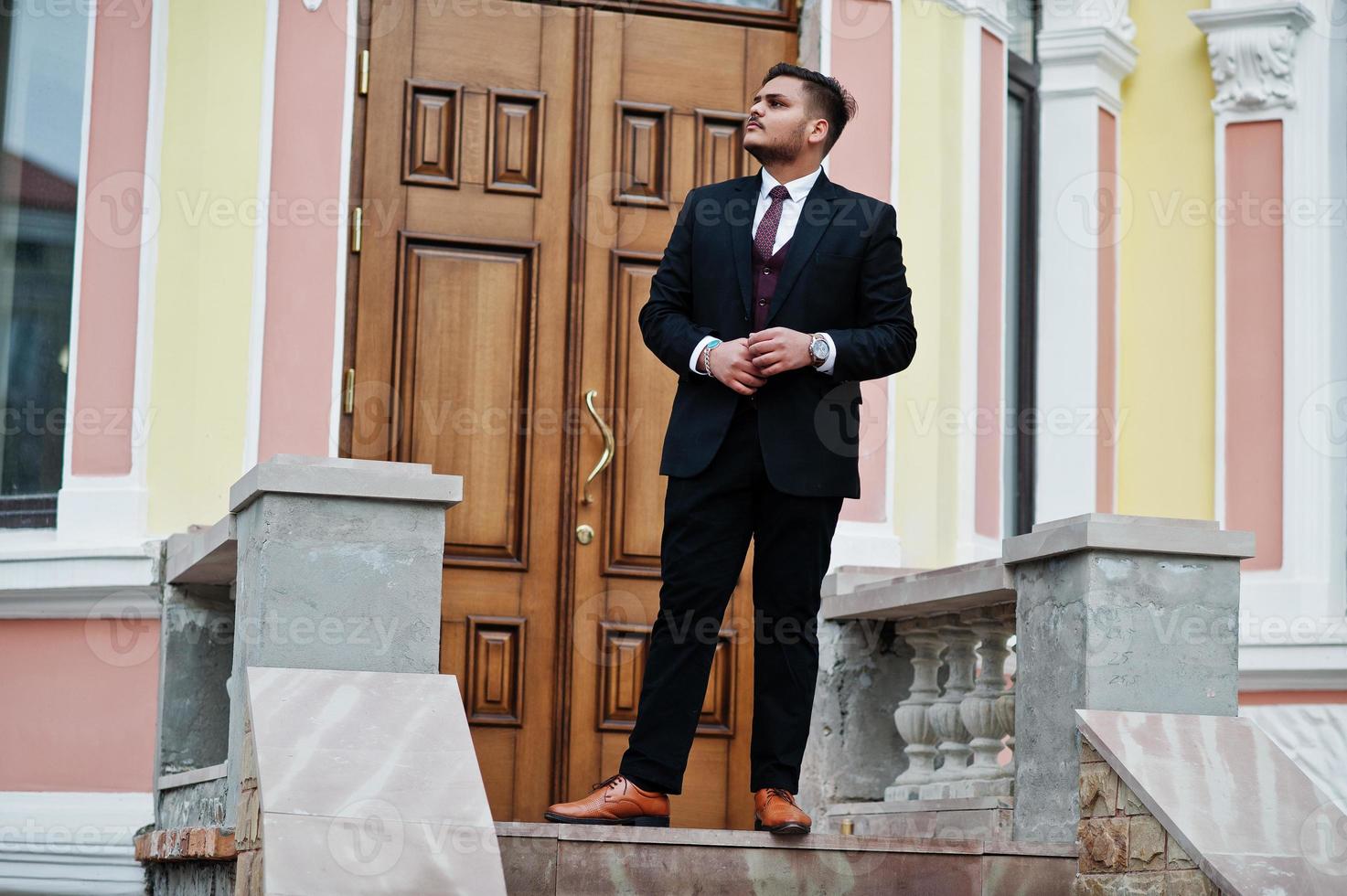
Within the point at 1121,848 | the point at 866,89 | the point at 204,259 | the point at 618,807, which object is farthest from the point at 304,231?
the point at 1121,848

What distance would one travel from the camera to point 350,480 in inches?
170

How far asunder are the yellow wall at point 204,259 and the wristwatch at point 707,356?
7.76 feet

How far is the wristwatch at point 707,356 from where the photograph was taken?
446 centimetres

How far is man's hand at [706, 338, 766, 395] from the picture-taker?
173 inches

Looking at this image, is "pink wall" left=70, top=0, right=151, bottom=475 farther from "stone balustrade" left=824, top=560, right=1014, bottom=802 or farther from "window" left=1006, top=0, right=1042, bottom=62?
"window" left=1006, top=0, right=1042, bottom=62

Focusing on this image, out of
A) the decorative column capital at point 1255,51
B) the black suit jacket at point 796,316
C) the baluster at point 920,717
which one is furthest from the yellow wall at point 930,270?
the black suit jacket at point 796,316

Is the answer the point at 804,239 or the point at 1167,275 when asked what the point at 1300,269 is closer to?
the point at 1167,275

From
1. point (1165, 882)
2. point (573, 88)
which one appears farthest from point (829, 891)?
point (573, 88)

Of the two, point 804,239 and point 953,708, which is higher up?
point 804,239

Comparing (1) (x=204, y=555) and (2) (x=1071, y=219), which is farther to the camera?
(2) (x=1071, y=219)

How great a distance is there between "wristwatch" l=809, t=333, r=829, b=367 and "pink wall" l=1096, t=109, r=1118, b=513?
3.72m

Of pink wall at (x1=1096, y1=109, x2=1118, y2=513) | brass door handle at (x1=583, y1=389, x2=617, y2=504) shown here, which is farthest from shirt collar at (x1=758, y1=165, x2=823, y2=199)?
pink wall at (x1=1096, y1=109, x2=1118, y2=513)

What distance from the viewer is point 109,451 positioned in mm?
6227

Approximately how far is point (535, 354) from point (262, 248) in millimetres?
1045
